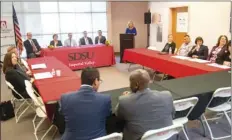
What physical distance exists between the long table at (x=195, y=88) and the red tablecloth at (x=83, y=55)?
431 centimetres

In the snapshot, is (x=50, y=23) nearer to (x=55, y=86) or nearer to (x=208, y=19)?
(x=208, y=19)

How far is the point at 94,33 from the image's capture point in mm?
9828

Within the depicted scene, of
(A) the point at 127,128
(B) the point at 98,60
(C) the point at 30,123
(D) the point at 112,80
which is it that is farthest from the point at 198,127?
(B) the point at 98,60

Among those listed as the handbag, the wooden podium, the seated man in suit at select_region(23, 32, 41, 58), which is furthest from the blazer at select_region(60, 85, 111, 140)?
the wooden podium

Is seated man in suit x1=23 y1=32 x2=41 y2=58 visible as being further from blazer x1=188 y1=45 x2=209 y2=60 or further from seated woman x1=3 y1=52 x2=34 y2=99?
blazer x1=188 y1=45 x2=209 y2=60

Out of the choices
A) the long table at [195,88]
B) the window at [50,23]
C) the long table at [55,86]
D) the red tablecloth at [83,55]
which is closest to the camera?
the long table at [195,88]

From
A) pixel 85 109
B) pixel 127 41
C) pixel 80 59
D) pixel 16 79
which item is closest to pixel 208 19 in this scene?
pixel 127 41

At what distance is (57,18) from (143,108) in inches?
318

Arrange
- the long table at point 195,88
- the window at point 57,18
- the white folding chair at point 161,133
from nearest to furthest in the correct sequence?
the white folding chair at point 161,133, the long table at point 195,88, the window at point 57,18

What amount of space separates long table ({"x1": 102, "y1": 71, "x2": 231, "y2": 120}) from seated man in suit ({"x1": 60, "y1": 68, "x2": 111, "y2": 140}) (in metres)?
0.38

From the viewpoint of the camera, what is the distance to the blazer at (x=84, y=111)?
1792 millimetres

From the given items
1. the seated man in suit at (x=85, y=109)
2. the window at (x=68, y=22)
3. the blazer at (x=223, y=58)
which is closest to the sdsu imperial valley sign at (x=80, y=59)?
the window at (x=68, y=22)

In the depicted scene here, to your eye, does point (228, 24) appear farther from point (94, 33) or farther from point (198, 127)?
point (94, 33)

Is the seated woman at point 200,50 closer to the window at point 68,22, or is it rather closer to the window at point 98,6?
the window at point 98,6
